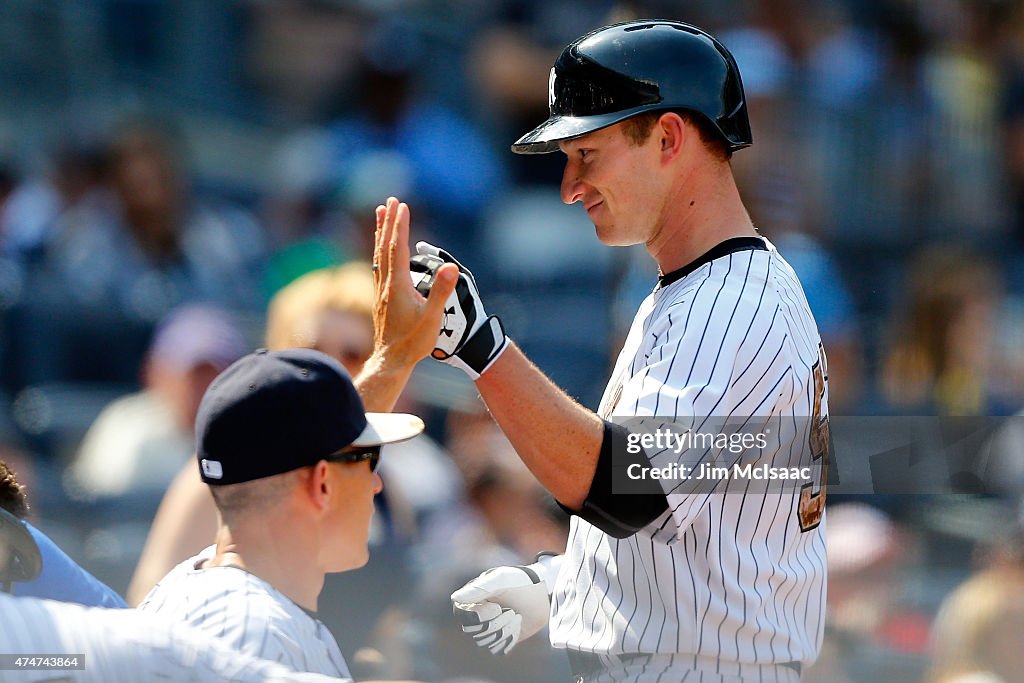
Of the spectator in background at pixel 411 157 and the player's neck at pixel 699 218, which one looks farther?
the spectator in background at pixel 411 157

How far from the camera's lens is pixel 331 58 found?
7.18 m

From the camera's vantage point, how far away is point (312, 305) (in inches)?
148

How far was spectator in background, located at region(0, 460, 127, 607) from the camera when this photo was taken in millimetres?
2477

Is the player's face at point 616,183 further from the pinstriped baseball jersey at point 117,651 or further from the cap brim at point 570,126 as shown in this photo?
the pinstriped baseball jersey at point 117,651

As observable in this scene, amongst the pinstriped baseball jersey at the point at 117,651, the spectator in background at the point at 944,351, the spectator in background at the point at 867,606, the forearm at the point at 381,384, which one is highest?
the forearm at the point at 381,384

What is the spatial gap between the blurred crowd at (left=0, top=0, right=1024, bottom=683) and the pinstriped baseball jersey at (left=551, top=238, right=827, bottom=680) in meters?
1.12

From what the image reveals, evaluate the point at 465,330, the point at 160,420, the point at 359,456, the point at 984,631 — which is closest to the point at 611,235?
the point at 465,330

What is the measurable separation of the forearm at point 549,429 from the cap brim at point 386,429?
0.15 m

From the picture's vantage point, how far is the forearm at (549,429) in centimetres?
231

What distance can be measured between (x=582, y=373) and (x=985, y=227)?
2370 mm

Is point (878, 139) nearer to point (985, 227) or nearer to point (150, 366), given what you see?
point (985, 227)

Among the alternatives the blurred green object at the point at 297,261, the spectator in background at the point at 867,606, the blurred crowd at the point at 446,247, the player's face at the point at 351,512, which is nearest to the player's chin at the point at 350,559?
the player's face at the point at 351,512

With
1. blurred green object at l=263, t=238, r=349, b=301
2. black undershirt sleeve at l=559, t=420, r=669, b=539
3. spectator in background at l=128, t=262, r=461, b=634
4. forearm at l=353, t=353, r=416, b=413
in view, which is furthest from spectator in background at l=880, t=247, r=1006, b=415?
black undershirt sleeve at l=559, t=420, r=669, b=539

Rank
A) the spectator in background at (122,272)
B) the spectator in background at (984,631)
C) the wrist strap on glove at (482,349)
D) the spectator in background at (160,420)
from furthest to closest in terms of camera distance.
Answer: the spectator in background at (122,272), the spectator in background at (160,420), the spectator in background at (984,631), the wrist strap on glove at (482,349)
